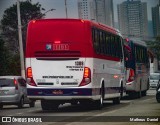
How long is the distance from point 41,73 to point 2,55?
13139 mm

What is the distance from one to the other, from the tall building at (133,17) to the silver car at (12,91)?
1095cm

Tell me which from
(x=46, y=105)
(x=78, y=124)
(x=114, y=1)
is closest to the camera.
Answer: (x=114, y=1)

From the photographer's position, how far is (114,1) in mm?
9102

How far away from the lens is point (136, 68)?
26.7 metres

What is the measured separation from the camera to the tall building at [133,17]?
9.14m

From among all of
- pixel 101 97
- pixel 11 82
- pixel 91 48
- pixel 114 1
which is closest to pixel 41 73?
pixel 91 48

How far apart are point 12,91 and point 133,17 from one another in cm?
1210

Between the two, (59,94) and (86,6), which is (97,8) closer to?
(86,6)

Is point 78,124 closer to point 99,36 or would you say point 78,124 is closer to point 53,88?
point 53,88

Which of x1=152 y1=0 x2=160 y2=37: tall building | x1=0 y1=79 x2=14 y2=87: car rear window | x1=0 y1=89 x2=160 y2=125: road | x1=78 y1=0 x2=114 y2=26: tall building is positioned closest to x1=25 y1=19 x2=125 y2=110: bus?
x1=0 y1=89 x2=160 y2=125: road

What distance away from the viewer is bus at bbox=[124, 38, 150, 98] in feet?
85.1

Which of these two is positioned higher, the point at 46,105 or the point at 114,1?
the point at 114,1

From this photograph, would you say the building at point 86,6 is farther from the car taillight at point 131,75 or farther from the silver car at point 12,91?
the car taillight at point 131,75

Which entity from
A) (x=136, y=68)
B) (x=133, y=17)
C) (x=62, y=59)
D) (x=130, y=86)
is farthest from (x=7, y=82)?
(x=133, y=17)
